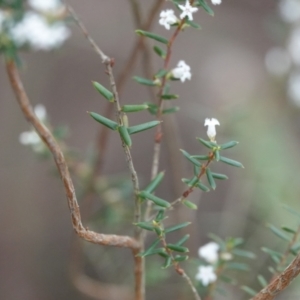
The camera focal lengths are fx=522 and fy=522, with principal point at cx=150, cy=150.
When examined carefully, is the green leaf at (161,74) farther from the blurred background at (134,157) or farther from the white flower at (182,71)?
the blurred background at (134,157)

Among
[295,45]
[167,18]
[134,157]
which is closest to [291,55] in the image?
[295,45]

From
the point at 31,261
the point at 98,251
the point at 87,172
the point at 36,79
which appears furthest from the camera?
the point at 36,79

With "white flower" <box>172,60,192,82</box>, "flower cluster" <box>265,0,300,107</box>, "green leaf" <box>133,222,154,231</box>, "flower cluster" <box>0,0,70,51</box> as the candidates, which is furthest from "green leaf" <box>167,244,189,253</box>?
"flower cluster" <box>265,0,300,107</box>

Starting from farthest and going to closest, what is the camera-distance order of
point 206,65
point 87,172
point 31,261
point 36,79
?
point 206,65 < point 36,79 < point 31,261 < point 87,172

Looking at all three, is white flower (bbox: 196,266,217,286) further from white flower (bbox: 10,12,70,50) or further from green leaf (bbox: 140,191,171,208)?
white flower (bbox: 10,12,70,50)

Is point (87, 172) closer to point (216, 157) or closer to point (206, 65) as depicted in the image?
point (216, 157)

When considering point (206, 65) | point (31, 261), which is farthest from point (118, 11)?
point (31, 261)
